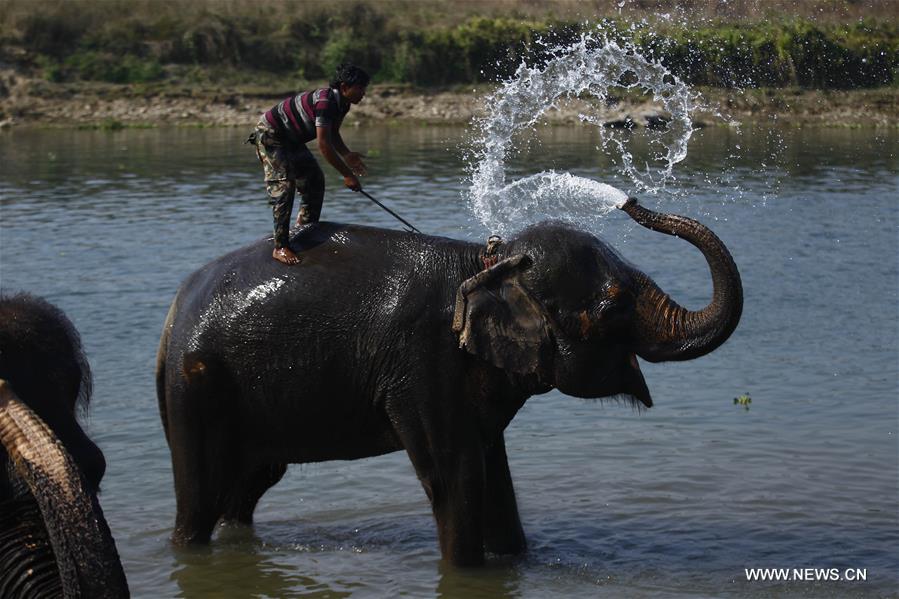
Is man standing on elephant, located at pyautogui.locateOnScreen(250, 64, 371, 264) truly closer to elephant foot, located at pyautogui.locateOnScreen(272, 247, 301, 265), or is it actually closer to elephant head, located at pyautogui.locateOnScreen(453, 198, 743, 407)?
elephant foot, located at pyautogui.locateOnScreen(272, 247, 301, 265)

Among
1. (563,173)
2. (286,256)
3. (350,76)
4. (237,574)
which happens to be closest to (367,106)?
(563,173)

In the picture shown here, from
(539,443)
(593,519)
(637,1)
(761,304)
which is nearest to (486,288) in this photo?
(593,519)

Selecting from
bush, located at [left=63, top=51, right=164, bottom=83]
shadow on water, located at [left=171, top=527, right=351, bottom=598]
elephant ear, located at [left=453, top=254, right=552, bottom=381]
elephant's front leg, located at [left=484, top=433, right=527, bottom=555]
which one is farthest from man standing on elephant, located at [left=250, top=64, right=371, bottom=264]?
bush, located at [left=63, top=51, right=164, bottom=83]

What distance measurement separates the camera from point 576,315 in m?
7.63

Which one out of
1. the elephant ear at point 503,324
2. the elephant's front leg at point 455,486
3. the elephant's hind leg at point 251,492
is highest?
the elephant ear at point 503,324

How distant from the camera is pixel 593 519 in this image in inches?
370

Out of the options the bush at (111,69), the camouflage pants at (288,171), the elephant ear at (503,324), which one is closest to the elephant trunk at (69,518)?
the elephant ear at (503,324)

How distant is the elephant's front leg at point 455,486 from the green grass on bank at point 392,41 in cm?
2755

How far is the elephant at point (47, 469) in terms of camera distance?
355 centimetres

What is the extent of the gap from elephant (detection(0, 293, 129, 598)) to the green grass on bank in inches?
1207

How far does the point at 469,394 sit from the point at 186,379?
5.01 ft

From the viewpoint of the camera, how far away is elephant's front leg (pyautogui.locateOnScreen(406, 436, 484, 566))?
7.84 m

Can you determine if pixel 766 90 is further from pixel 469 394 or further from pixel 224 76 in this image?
pixel 469 394

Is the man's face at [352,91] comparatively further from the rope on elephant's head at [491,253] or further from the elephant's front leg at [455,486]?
the elephant's front leg at [455,486]
